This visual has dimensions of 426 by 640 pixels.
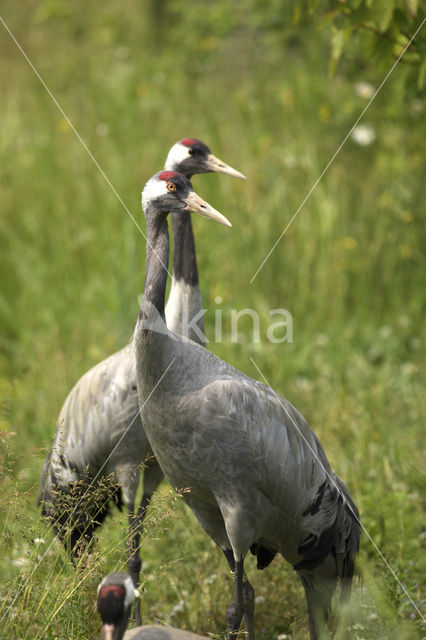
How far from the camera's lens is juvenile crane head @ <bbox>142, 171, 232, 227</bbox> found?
303 cm

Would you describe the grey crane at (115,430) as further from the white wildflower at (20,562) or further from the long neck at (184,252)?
the white wildflower at (20,562)

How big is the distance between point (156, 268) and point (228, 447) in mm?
676

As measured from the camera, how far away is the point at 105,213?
6.73 meters

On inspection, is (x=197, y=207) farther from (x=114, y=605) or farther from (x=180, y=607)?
(x=180, y=607)

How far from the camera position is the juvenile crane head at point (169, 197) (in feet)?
9.93

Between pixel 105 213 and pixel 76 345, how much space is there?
1.42 meters

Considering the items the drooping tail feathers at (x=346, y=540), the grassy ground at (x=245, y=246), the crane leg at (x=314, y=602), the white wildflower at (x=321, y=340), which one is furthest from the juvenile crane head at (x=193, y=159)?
the white wildflower at (x=321, y=340)

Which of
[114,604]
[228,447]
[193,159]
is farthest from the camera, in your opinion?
[193,159]

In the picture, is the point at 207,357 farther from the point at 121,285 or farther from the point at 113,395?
the point at 121,285

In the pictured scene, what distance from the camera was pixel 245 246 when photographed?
248 inches

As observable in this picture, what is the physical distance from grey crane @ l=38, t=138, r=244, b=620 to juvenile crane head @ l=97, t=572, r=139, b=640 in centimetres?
98

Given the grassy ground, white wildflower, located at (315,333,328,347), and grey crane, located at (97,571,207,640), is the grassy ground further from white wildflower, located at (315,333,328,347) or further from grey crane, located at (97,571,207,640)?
grey crane, located at (97,571,207,640)

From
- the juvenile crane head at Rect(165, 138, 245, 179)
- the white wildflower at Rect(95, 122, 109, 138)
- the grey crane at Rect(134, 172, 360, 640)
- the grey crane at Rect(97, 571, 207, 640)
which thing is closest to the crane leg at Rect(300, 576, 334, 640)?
the grey crane at Rect(134, 172, 360, 640)

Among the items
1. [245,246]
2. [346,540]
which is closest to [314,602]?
[346,540]
